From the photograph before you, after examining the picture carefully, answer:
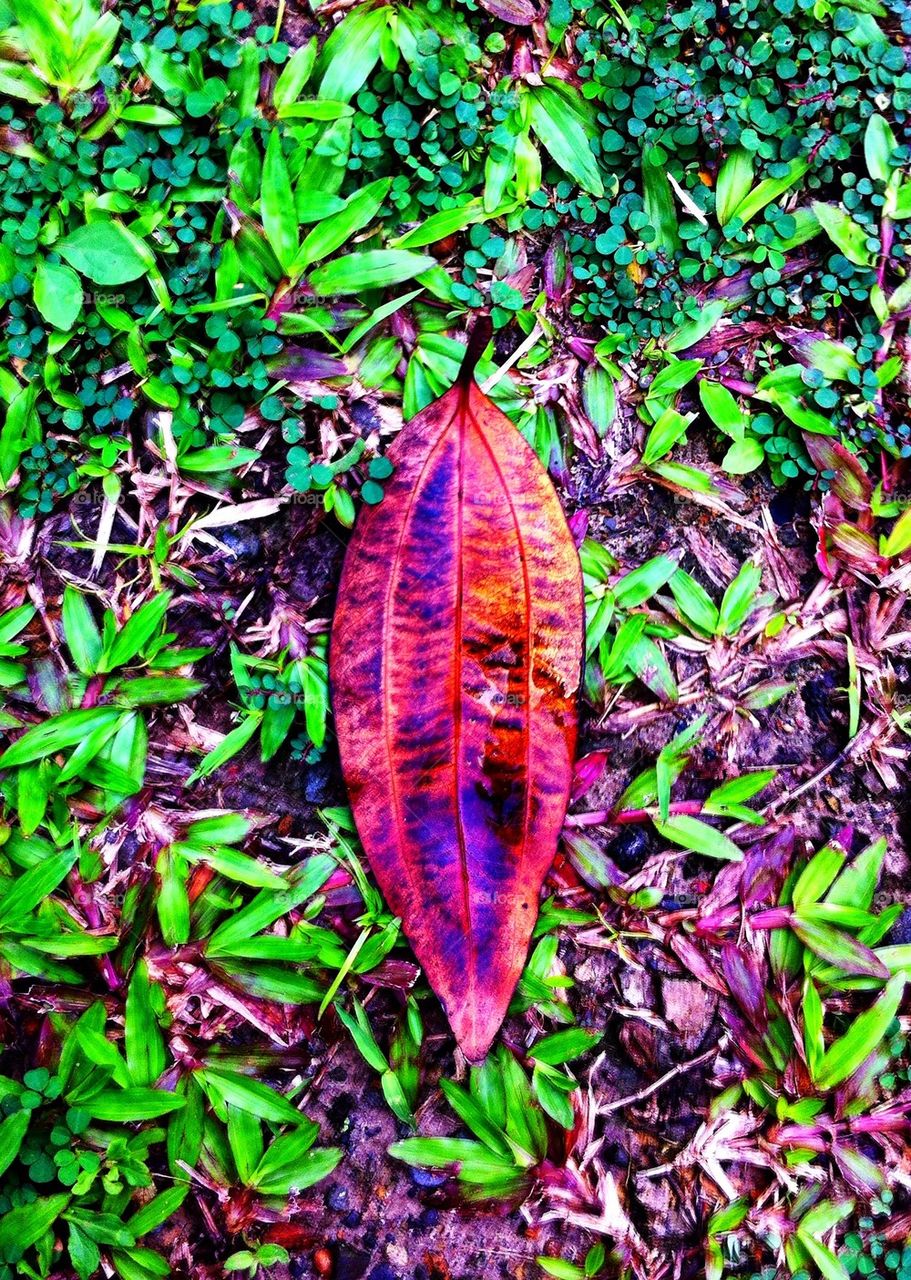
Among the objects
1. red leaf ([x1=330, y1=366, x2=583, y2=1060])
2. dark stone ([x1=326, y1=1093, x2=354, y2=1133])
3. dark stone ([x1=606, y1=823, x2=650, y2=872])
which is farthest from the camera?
dark stone ([x1=606, y1=823, x2=650, y2=872])

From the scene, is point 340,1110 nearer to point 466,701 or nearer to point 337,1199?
point 337,1199

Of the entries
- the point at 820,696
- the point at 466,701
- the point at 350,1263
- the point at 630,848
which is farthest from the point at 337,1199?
the point at 820,696

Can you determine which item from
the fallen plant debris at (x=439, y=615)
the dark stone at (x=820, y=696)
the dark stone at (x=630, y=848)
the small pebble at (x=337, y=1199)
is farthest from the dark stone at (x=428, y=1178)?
the dark stone at (x=820, y=696)

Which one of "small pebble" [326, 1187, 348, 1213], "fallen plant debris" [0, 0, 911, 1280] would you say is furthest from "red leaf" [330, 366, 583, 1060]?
"small pebble" [326, 1187, 348, 1213]

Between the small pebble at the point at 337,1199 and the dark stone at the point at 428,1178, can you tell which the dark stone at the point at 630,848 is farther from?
the small pebble at the point at 337,1199

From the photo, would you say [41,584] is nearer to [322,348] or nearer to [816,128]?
[322,348]

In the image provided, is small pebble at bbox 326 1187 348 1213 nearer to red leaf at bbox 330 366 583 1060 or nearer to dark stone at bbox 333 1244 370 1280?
dark stone at bbox 333 1244 370 1280

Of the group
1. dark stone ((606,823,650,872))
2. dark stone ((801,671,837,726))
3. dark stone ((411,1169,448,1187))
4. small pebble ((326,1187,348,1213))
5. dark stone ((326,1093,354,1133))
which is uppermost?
dark stone ((801,671,837,726))
